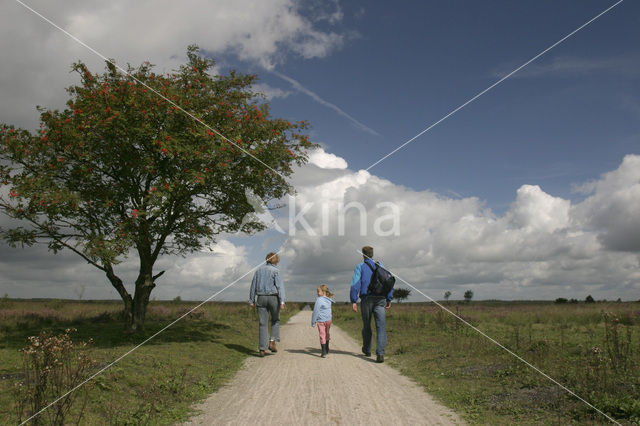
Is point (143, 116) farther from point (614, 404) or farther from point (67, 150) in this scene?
point (614, 404)

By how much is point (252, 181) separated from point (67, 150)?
16.5ft

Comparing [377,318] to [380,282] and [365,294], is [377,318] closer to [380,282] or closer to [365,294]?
[365,294]

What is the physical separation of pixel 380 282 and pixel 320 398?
14.6 feet

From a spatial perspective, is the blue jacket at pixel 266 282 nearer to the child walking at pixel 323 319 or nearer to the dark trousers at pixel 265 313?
the dark trousers at pixel 265 313

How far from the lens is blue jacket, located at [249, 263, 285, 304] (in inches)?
434

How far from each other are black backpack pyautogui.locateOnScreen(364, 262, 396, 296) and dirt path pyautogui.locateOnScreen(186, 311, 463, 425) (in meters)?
1.67

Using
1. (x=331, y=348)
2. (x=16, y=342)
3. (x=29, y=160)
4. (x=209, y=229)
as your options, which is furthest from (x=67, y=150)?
(x=331, y=348)

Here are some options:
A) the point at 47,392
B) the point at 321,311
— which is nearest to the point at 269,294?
the point at 321,311

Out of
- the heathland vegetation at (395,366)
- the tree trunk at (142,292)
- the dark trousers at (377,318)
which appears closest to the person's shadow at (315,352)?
the dark trousers at (377,318)

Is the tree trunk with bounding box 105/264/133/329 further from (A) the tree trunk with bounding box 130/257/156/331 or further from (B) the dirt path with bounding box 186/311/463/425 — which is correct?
(B) the dirt path with bounding box 186/311/463/425

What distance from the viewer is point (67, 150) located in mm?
11672

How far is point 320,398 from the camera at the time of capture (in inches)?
A: 246

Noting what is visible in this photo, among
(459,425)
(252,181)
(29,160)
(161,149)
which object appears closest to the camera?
(459,425)

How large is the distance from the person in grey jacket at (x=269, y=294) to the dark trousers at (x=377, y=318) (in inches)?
82.5
